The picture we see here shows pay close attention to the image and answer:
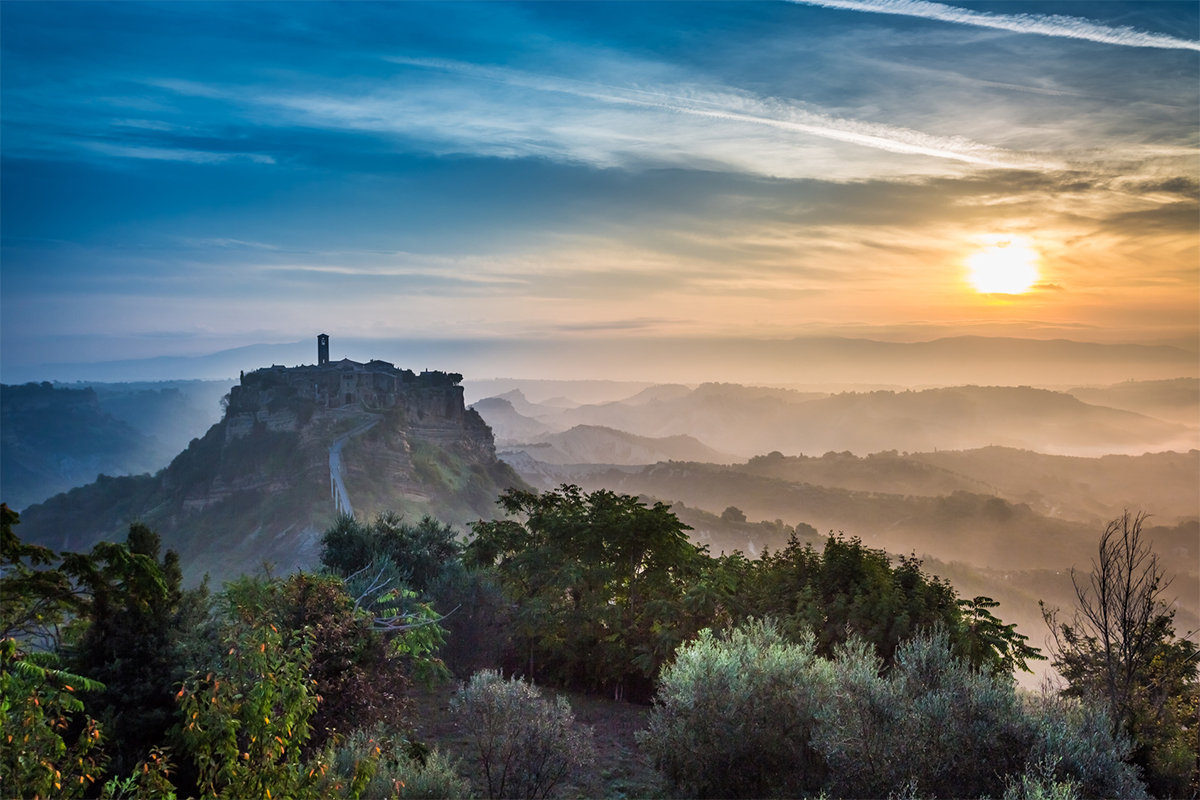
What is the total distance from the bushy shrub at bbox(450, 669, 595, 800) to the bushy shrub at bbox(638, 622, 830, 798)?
5.30 ft

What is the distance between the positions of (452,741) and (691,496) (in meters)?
173

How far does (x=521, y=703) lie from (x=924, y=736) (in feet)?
18.5

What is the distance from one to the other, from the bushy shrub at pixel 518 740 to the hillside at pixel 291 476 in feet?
225

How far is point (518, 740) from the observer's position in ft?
35.9

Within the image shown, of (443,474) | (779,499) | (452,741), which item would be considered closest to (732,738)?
(452,741)

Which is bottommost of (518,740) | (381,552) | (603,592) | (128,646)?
(381,552)

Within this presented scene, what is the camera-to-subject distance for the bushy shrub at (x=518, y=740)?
10.9 meters

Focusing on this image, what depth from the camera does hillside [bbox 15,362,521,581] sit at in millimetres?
84500

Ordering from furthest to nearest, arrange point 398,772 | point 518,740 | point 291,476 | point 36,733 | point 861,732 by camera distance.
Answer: point 291,476 → point 518,740 → point 398,772 → point 861,732 → point 36,733

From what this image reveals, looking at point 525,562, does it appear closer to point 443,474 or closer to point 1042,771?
point 1042,771

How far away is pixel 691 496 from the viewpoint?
604 feet

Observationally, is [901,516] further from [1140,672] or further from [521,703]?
[521,703]

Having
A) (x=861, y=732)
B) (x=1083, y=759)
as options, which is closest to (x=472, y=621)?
(x=861, y=732)

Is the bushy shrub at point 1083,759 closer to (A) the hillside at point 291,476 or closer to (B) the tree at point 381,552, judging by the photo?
(B) the tree at point 381,552
